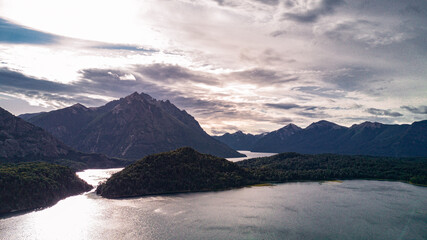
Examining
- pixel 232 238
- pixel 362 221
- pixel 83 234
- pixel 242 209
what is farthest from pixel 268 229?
pixel 83 234

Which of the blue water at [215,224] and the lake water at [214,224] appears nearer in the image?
the lake water at [214,224]

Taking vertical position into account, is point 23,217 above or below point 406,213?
below

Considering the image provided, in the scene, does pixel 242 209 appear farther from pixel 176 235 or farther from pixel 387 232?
pixel 387 232

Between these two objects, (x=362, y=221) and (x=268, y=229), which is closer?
(x=268, y=229)

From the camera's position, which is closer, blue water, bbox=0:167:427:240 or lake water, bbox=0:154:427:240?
lake water, bbox=0:154:427:240

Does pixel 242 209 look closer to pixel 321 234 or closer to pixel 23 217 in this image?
pixel 321 234

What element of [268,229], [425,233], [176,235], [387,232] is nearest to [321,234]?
[268,229]

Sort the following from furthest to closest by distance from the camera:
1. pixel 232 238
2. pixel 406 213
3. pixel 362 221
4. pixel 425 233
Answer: pixel 406 213 → pixel 362 221 → pixel 425 233 → pixel 232 238

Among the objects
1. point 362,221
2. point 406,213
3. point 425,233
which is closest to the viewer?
point 425,233

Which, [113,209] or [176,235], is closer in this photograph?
[176,235]
